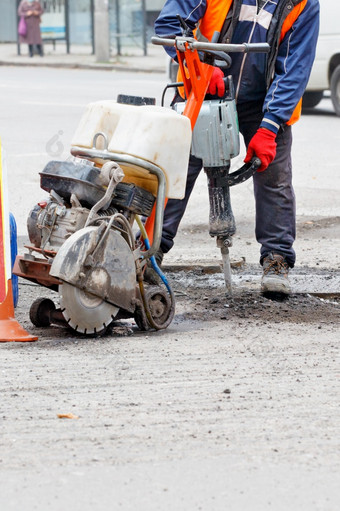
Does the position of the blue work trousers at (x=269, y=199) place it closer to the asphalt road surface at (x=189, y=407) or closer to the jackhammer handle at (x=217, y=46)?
the asphalt road surface at (x=189, y=407)

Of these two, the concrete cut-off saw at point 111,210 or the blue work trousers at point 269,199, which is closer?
the concrete cut-off saw at point 111,210

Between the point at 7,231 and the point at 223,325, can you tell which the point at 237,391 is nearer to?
the point at 223,325

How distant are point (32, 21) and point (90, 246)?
23667mm

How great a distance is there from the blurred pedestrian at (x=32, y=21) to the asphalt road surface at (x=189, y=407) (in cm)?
2191

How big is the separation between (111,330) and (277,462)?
1.74 meters

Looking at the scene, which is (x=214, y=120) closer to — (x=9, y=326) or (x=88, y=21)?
(x=9, y=326)

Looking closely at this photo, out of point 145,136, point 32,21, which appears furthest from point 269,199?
point 32,21

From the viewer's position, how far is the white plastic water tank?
4.50 meters

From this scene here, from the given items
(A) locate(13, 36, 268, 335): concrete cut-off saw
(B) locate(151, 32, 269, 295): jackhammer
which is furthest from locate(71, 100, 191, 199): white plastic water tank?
(B) locate(151, 32, 269, 295): jackhammer

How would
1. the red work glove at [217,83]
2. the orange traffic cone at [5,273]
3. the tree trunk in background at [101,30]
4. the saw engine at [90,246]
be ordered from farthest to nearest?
the tree trunk in background at [101,30]
the red work glove at [217,83]
the orange traffic cone at [5,273]
the saw engine at [90,246]

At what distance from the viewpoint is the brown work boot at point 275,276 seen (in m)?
5.65

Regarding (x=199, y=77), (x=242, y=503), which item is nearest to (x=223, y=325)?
(x=199, y=77)

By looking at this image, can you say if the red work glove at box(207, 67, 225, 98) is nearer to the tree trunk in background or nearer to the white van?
the white van

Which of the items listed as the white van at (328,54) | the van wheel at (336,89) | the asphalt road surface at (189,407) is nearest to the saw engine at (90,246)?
the asphalt road surface at (189,407)
